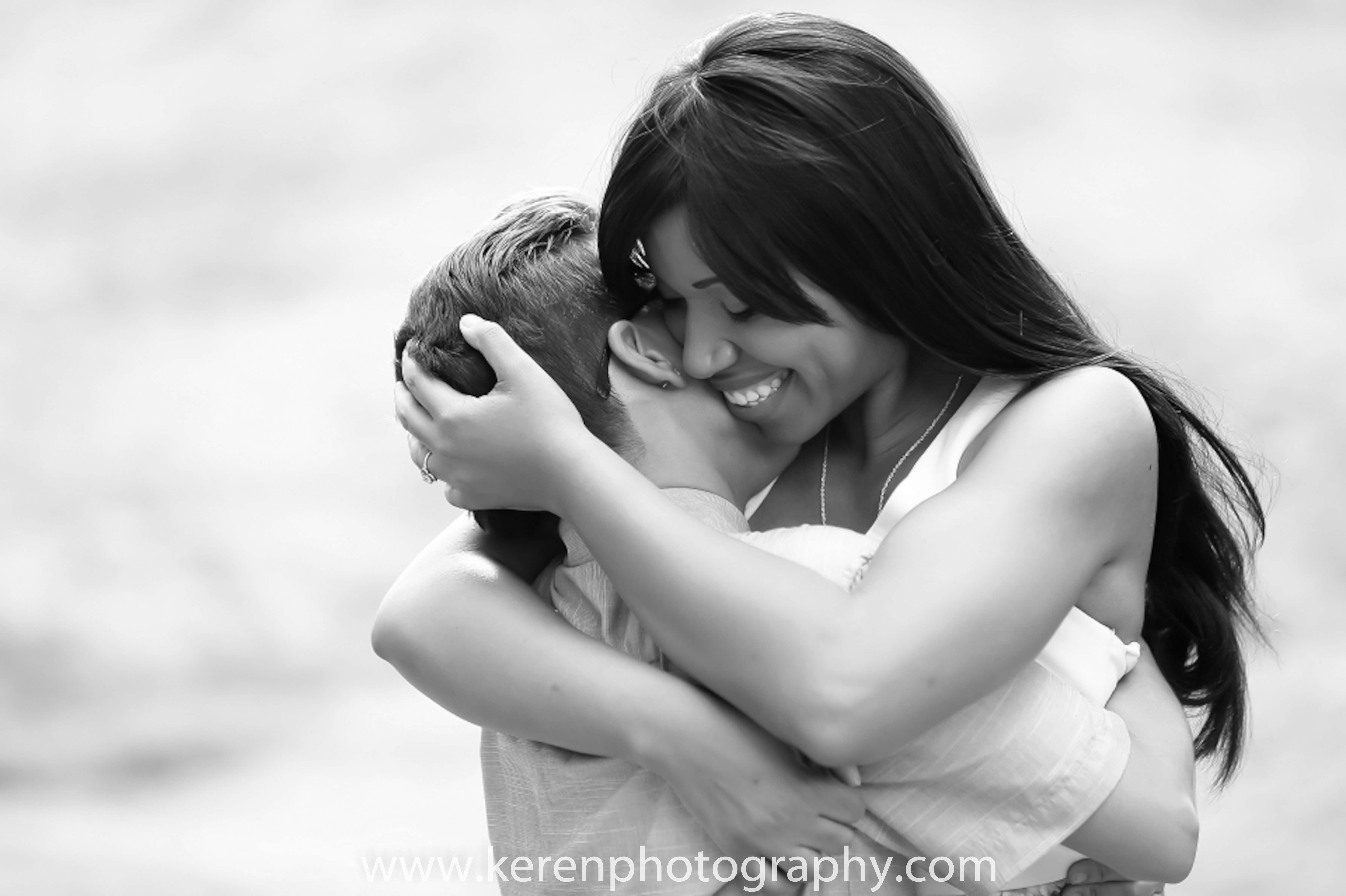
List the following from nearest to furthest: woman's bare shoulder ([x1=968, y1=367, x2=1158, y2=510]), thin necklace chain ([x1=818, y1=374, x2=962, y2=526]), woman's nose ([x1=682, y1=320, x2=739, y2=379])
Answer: woman's bare shoulder ([x1=968, y1=367, x2=1158, y2=510]) < woman's nose ([x1=682, y1=320, x2=739, y2=379]) < thin necklace chain ([x1=818, y1=374, x2=962, y2=526])

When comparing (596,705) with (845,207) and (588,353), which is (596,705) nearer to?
(588,353)

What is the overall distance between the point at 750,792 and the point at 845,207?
47 cm

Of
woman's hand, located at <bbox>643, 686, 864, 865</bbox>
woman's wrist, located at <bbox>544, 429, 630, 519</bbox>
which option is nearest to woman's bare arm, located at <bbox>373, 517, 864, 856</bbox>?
woman's hand, located at <bbox>643, 686, 864, 865</bbox>

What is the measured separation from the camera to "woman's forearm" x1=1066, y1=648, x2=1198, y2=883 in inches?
43.3

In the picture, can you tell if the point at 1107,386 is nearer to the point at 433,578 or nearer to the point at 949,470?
the point at 949,470

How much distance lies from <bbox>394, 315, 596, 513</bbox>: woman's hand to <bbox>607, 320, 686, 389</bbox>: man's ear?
8 centimetres

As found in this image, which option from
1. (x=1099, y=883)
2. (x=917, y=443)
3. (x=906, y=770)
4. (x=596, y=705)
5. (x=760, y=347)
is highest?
(x=760, y=347)

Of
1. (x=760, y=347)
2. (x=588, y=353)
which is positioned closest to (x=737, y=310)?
(x=760, y=347)

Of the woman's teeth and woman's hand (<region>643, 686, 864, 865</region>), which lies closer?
woman's hand (<region>643, 686, 864, 865</region>)

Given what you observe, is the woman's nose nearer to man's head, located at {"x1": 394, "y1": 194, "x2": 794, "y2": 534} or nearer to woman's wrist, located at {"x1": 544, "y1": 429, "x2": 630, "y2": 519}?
man's head, located at {"x1": 394, "y1": 194, "x2": 794, "y2": 534}

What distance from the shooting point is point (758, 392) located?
125 centimetres

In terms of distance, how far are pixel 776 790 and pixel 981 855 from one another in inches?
6.2

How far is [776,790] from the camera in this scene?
1087mm

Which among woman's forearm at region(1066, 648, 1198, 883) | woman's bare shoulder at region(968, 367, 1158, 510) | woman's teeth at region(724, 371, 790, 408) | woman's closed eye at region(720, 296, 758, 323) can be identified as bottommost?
woman's forearm at region(1066, 648, 1198, 883)
